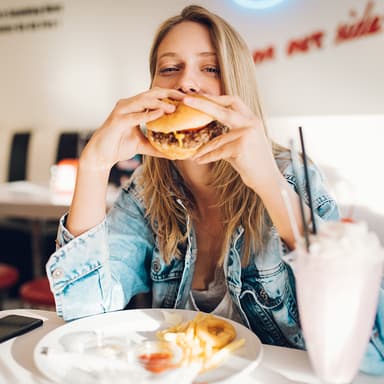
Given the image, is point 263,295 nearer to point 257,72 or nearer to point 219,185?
point 219,185

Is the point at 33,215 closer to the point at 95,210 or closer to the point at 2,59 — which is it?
the point at 95,210

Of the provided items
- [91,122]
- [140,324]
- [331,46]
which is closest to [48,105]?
[91,122]

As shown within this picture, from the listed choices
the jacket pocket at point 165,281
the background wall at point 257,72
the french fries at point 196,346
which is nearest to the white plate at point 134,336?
the french fries at point 196,346

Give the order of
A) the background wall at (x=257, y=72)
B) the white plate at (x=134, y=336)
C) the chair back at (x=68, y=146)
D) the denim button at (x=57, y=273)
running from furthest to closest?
the chair back at (x=68, y=146)
the background wall at (x=257, y=72)
the denim button at (x=57, y=273)
the white plate at (x=134, y=336)

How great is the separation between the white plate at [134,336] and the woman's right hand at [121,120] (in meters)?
0.39

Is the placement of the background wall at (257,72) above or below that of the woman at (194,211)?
above

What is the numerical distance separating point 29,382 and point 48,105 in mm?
4449

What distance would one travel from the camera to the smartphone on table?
3.36ft

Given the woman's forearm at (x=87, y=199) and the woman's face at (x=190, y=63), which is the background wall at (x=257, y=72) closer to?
the woman's face at (x=190, y=63)

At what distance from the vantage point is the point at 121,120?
4.01 feet

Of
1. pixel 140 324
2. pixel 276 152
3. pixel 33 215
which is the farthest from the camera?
pixel 33 215

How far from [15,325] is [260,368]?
537mm

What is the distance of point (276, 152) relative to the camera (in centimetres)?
145

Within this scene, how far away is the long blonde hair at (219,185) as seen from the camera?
51.9 inches
